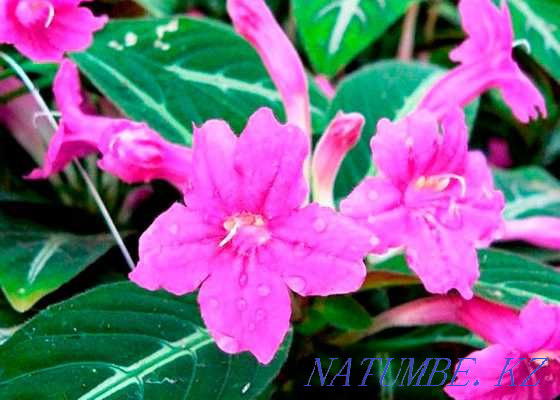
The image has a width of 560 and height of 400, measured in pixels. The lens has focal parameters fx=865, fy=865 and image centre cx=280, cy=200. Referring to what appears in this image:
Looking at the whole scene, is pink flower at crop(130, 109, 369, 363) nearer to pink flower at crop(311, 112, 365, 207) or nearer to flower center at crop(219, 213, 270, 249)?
flower center at crop(219, 213, 270, 249)

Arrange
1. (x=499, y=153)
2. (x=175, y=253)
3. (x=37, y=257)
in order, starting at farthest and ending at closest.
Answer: (x=499, y=153)
(x=37, y=257)
(x=175, y=253)

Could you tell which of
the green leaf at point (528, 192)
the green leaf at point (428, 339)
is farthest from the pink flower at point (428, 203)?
the green leaf at point (528, 192)

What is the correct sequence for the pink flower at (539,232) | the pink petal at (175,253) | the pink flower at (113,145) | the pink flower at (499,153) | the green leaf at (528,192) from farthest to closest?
1. the pink flower at (499,153)
2. the green leaf at (528,192)
3. the pink flower at (539,232)
4. the pink flower at (113,145)
5. the pink petal at (175,253)

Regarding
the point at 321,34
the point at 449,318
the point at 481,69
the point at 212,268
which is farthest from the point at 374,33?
the point at 212,268

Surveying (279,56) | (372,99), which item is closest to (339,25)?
(372,99)

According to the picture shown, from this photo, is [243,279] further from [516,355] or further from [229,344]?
[516,355]

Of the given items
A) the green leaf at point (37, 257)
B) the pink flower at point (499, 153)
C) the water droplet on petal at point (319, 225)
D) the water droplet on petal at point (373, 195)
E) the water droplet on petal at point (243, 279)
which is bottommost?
the pink flower at point (499, 153)

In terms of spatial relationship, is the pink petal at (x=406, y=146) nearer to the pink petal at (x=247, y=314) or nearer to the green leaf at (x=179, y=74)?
the pink petal at (x=247, y=314)
